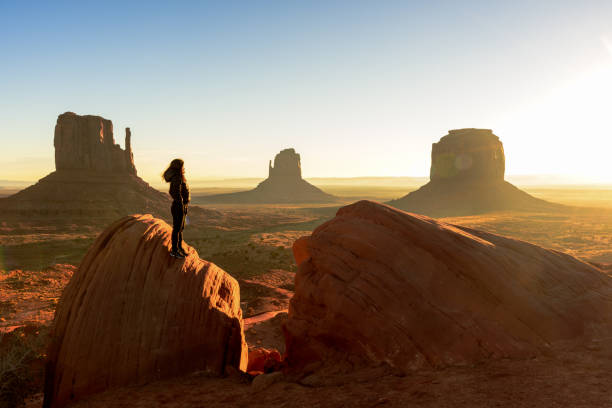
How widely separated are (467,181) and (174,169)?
89151 millimetres

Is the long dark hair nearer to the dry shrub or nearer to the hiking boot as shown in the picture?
the hiking boot

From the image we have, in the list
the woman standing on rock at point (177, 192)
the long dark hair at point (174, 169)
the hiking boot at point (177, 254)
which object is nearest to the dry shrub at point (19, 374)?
the hiking boot at point (177, 254)

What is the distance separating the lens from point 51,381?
7.50 metres

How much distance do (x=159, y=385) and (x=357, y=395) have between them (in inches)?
169

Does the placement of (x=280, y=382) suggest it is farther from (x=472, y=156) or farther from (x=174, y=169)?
(x=472, y=156)

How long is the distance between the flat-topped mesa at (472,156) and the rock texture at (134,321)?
291 feet

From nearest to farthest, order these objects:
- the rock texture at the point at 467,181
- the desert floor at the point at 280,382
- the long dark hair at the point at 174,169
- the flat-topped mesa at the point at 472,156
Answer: the desert floor at the point at 280,382
the long dark hair at the point at 174,169
the rock texture at the point at 467,181
the flat-topped mesa at the point at 472,156

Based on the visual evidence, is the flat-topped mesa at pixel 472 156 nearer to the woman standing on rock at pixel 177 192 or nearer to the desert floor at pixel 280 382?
the desert floor at pixel 280 382

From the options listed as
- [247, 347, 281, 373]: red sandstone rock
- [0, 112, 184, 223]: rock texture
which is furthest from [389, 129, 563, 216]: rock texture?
[247, 347, 281, 373]: red sandstone rock

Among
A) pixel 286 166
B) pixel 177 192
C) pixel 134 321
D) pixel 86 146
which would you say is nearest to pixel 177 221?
pixel 177 192

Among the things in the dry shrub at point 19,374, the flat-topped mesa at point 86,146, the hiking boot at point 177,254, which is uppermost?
the flat-topped mesa at point 86,146

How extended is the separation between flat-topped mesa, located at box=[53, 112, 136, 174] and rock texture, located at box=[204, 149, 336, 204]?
79283mm

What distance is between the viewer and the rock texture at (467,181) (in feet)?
260

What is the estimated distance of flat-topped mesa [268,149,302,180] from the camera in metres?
161
